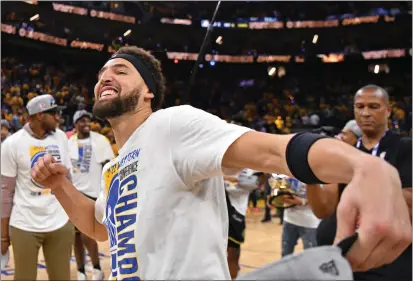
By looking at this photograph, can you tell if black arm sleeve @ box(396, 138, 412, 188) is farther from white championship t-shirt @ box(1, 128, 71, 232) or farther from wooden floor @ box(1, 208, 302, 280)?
wooden floor @ box(1, 208, 302, 280)

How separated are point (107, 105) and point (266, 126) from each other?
17424mm

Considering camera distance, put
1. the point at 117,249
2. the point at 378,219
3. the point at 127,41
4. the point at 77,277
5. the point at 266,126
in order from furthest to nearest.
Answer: the point at 127,41, the point at 266,126, the point at 77,277, the point at 117,249, the point at 378,219

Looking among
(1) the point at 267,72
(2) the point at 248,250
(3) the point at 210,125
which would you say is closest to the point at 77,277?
(2) the point at 248,250

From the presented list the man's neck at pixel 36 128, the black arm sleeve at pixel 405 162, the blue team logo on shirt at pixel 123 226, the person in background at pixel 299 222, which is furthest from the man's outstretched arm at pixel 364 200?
the man's neck at pixel 36 128

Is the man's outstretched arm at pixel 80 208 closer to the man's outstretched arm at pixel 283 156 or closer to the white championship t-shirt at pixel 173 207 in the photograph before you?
the white championship t-shirt at pixel 173 207

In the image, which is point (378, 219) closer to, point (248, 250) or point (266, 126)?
point (248, 250)

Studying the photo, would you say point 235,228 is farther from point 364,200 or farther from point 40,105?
point 364,200

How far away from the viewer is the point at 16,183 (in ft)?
14.6

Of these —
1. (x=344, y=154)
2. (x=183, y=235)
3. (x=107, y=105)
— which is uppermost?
(x=107, y=105)

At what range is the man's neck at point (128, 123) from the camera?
5.65 feet

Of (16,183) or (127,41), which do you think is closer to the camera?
(16,183)

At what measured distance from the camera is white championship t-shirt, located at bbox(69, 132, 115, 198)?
604 centimetres

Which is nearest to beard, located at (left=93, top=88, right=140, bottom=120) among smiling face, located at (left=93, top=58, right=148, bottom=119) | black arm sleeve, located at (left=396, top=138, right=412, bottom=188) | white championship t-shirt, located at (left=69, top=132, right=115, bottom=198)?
smiling face, located at (left=93, top=58, right=148, bottom=119)

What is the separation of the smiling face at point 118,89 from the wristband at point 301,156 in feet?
2.30
